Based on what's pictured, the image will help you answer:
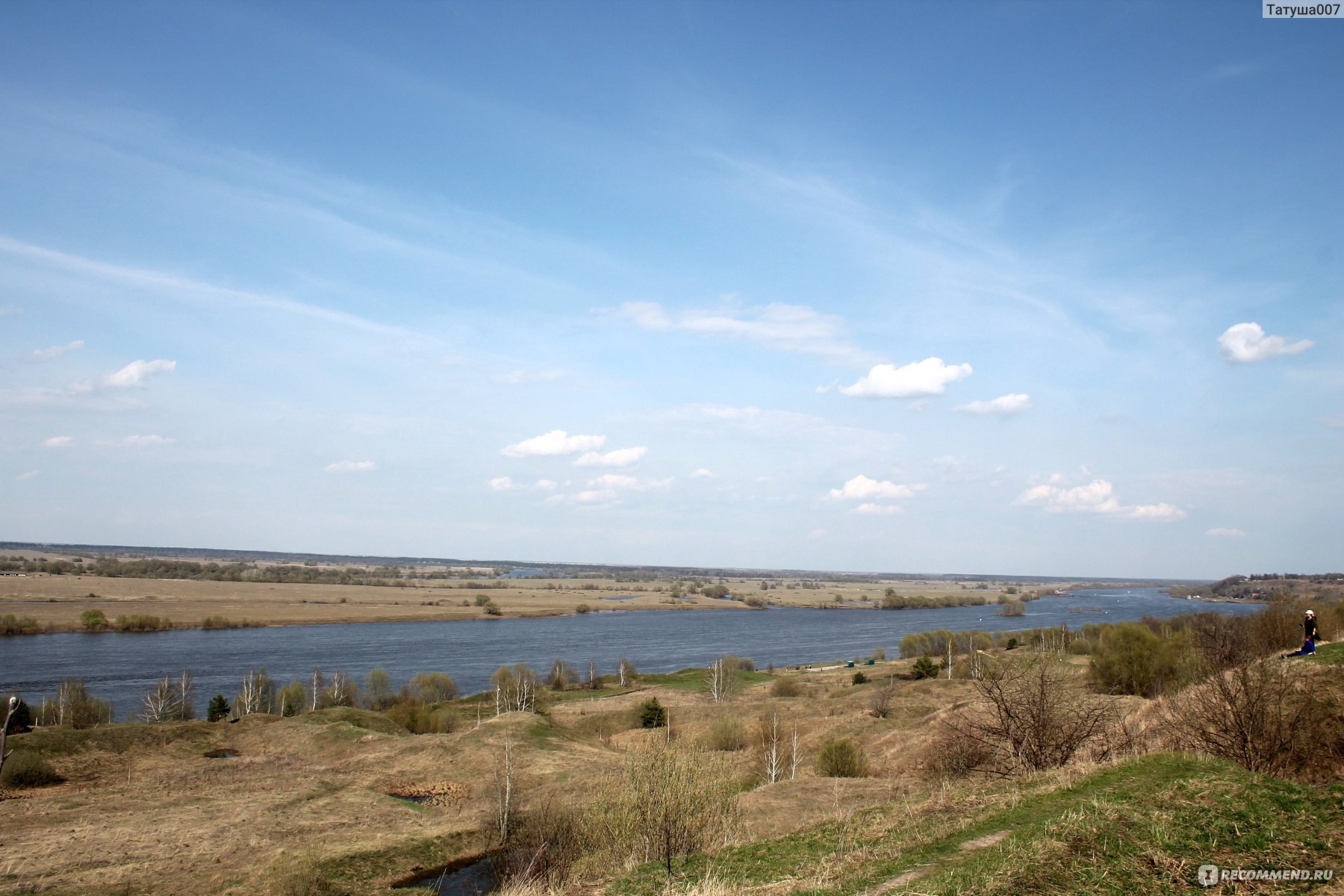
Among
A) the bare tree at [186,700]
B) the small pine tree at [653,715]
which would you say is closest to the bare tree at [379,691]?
the bare tree at [186,700]

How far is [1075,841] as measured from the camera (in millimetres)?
9734

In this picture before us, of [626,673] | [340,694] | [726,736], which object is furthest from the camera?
[626,673]

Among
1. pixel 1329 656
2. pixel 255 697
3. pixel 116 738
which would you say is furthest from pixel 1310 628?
pixel 255 697

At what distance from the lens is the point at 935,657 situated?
270 ft

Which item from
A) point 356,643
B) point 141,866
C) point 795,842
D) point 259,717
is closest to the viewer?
point 795,842

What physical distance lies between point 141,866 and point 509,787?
39.7 feet

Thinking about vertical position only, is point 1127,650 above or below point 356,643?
above

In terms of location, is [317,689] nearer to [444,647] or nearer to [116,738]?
[116,738]

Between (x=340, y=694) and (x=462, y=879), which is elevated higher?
(x=462, y=879)

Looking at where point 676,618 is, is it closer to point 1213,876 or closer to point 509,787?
point 509,787

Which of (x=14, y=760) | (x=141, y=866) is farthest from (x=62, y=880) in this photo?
(x=14, y=760)
